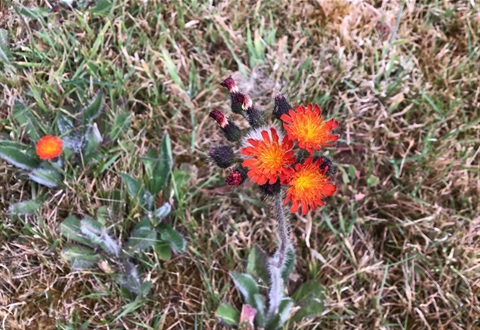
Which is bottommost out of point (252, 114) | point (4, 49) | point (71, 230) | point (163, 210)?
point (71, 230)

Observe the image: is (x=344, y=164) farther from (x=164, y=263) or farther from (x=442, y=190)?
(x=164, y=263)

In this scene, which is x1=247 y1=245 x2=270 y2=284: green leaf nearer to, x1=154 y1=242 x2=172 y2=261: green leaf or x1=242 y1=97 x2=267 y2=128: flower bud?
x1=154 y1=242 x2=172 y2=261: green leaf

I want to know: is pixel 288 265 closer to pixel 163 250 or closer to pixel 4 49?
pixel 163 250

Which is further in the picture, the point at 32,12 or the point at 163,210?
the point at 32,12

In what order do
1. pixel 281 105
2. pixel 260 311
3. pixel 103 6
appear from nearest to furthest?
1. pixel 281 105
2. pixel 260 311
3. pixel 103 6

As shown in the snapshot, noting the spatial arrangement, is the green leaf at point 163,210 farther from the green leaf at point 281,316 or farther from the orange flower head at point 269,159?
the orange flower head at point 269,159

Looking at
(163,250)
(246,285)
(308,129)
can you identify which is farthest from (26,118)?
(308,129)

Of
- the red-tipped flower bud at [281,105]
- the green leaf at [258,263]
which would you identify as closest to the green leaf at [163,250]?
the green leaf at [258,263]

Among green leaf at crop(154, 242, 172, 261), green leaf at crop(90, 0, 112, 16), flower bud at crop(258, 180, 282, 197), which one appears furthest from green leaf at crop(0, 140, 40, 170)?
flower bud at crop(258, 180, 282, 197)
